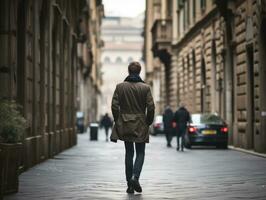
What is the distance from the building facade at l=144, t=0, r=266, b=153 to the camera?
83.3 feet

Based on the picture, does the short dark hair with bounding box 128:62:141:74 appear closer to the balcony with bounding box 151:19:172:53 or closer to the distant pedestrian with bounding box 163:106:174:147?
the distant pedestrian with bounding box 163:106:174:147

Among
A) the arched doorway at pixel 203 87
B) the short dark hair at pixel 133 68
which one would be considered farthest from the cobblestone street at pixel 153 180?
the arched doorway at pixel 203 87

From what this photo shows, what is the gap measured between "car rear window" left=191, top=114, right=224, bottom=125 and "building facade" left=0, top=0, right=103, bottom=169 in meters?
4.76

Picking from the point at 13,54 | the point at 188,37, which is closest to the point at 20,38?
the point at 13,54

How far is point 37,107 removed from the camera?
19.7m

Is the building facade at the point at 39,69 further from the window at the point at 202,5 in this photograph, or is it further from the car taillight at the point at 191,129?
the window at the point at 202,5

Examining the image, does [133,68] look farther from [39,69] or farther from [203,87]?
[203,87]

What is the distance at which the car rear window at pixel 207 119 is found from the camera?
97.3 feet

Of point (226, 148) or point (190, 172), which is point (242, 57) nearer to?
point (226, 148)

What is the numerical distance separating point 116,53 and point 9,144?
14535 cm

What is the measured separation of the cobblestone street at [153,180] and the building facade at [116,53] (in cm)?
12955

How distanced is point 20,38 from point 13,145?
19.6 ft

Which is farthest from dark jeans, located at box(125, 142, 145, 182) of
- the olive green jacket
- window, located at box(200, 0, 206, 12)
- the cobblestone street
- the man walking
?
window, located at box(200, 0, 206, 12)

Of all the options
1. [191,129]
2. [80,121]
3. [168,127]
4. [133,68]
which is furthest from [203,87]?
[133,68]
